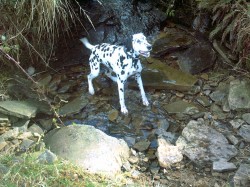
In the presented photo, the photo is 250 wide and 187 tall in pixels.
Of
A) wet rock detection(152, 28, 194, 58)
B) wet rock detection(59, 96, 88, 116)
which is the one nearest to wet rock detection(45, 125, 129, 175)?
wet rock detection(59, 96, 88, 116)

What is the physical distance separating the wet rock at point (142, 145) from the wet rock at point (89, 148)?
0.13 metres

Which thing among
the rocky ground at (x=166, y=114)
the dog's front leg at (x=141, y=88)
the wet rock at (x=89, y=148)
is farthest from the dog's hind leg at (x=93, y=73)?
the wet rock at (x=89, y=148)

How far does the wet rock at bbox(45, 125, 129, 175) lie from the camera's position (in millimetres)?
3662

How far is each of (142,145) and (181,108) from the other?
2.72ft

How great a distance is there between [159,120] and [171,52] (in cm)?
143

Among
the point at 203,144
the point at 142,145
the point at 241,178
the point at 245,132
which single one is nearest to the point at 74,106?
the point at 142,145

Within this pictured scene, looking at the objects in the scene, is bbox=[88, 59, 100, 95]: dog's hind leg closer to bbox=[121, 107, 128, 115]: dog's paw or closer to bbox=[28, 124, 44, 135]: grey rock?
bbox=[121, 107, 128, 115]: dog's paw

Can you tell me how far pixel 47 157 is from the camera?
3.49 m

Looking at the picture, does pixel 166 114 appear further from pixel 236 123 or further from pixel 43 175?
pixel 43 175

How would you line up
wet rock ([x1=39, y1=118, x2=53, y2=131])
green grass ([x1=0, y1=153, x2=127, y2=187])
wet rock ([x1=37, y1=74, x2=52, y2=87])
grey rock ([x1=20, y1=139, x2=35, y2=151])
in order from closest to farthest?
green grass ([x1=0, y1=153, x2=127, y2=187])
grey rock ([x1=20, y1=139, x2=35, y2=151])
wet rock ([x1=39, y1=118, x2=53, y2=131])
wet rock ([x1=37, y1=74, x2=52, y2=87])

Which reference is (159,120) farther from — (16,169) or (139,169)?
(16,169)

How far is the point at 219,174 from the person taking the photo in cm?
368

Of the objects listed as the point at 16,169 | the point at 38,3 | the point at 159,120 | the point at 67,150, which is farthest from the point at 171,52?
the point at 16,169

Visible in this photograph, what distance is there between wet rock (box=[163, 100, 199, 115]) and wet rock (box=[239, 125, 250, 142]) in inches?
23.8
